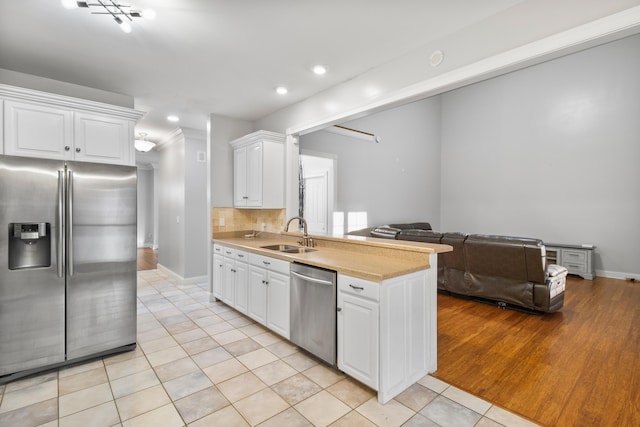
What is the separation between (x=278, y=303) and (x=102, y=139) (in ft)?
7.37

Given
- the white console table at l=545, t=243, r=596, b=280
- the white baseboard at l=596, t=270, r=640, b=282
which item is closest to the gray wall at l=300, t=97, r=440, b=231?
the white console table at l=545, t=243, r=596, b=280

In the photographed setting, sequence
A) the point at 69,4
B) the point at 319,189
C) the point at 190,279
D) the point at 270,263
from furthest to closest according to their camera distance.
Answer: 1. the point at 319,189
2. the point at 190,279
3. the point at 270,263
4. the point at 69,4

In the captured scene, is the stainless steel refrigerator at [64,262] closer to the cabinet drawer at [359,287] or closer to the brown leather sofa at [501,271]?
the cabinet drawer at [359,287]

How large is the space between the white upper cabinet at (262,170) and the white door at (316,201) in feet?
4.84

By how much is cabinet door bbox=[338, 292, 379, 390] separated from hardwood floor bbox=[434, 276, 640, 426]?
0.71m

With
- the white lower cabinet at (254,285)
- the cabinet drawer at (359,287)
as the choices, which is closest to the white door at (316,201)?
the white lower cabinet at (254,285)

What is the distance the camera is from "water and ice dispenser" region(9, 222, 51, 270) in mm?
2371

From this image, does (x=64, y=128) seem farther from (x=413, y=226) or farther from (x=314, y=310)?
(x=413, y=226)

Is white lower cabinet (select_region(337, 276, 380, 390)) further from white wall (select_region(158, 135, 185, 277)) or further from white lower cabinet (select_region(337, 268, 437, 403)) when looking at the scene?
white wall (select_region(158, 135, 185, 277))

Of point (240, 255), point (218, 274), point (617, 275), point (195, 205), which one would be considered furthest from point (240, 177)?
point (617, 275)

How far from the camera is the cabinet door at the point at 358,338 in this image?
2.09 m

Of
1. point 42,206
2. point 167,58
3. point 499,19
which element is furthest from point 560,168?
point 42,206

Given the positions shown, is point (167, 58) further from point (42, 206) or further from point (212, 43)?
point (42, 206)

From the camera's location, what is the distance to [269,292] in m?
3.14
